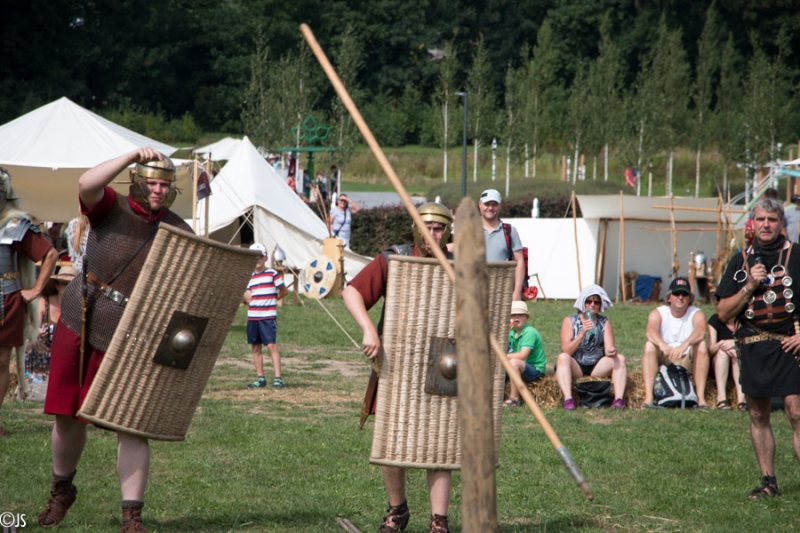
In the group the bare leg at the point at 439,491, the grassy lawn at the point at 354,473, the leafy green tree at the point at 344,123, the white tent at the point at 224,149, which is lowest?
the grassy lawn at the point at 354,473

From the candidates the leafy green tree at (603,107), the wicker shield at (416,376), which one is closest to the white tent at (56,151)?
the wicker shield at (416,376)

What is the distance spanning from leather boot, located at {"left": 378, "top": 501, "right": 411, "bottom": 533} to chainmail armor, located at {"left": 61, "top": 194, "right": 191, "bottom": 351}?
1.55 metres

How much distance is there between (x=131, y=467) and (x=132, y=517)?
22 centimetres

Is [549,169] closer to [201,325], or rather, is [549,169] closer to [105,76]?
[105,76]

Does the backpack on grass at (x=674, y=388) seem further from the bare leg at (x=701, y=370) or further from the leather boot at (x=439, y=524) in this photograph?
the leather boot at (x=439, y=524)

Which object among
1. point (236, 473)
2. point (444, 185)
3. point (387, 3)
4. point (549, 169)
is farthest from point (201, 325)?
point (387, 3)

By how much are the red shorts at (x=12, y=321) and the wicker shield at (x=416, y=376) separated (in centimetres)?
282

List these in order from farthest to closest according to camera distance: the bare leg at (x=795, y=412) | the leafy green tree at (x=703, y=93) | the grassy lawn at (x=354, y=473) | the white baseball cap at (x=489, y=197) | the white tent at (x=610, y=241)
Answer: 1. the leafy green tree at (x=703, y=93)
2. the white tent at (x=610, y=241)
3. the white baseball cap at (x=489, y=197)
4. the bare leg at (x=795, y=412)
5. the grassy lawn at (x=354, y=473)

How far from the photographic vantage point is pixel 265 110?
33.2 meters

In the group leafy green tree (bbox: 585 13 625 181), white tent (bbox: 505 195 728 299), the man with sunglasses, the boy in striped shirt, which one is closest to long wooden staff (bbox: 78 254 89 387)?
the boy in striped shirt

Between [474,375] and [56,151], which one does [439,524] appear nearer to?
[474,375]

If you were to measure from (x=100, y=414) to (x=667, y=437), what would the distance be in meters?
4.81

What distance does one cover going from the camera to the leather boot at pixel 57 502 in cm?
490

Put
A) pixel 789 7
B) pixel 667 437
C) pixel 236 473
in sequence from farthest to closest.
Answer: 1. pixel 789 7
2. pixel 667 437
3. pixel 236 473
